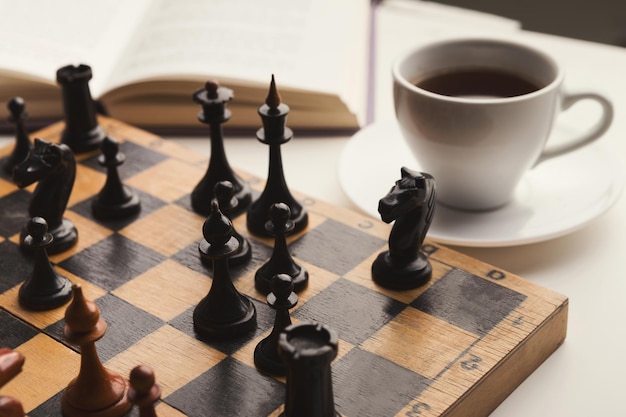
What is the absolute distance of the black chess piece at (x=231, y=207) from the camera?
1093 mm

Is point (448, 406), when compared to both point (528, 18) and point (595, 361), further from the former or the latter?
point (528, 18)

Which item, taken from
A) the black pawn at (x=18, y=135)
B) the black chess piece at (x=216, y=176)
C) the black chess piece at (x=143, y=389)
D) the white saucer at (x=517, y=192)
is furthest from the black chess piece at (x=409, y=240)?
the black pawn at (x=18, y=135)

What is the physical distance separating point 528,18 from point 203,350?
234cm

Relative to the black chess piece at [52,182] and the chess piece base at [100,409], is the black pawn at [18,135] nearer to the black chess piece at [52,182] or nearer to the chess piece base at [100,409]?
the black chess piece at [52,182]

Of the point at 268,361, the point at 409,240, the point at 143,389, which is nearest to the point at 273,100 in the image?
the point at 409,240

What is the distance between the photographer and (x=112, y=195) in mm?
1276

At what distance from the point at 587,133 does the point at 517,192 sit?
0.44 feet

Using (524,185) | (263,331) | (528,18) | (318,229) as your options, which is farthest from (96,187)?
(528,18)

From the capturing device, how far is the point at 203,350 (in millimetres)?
996

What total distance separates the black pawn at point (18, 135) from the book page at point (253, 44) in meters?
0.22

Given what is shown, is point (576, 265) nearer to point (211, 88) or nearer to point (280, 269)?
point (280, 269)

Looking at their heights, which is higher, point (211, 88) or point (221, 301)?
point (211, 88)

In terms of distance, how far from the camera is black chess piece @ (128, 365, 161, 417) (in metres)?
0.80

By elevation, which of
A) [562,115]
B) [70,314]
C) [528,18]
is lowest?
[528,18]
